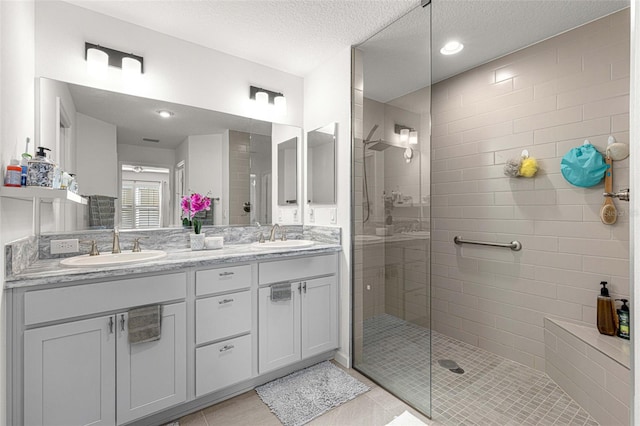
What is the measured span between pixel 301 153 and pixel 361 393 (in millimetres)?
2042

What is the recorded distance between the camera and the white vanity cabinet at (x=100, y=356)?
1381 mm

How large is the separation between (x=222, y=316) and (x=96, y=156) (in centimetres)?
139

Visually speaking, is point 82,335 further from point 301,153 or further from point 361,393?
point 301,153

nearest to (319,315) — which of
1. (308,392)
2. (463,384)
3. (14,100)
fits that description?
(308,392)

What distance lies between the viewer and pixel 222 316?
1.91 metres

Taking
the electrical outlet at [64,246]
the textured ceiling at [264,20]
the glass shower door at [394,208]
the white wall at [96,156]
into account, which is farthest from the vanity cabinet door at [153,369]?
the textured ceiling at [264,20]

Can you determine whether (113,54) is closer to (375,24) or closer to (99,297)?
(99,297)

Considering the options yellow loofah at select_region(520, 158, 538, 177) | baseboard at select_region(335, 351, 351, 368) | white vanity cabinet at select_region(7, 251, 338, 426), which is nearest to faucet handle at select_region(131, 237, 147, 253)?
white vanity cabinet at select_region(7, 251, 338, 426)

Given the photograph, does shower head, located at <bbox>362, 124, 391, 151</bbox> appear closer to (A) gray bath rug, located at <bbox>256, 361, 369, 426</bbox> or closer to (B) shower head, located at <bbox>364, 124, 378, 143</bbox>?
(B) shower head, located at <bbox>364, 124, 378, 143</bbox>

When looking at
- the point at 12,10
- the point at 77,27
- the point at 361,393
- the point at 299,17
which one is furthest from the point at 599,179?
the point at 77,27

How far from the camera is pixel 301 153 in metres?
2.92

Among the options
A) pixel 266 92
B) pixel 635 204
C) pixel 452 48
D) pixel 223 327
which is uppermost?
pixel 452 48

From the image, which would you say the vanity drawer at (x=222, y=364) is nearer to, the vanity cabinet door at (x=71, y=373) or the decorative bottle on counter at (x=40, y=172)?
the vanity cabinet door at (x=71, y=373)

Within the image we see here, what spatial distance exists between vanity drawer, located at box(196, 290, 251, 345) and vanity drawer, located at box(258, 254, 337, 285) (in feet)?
0.57
